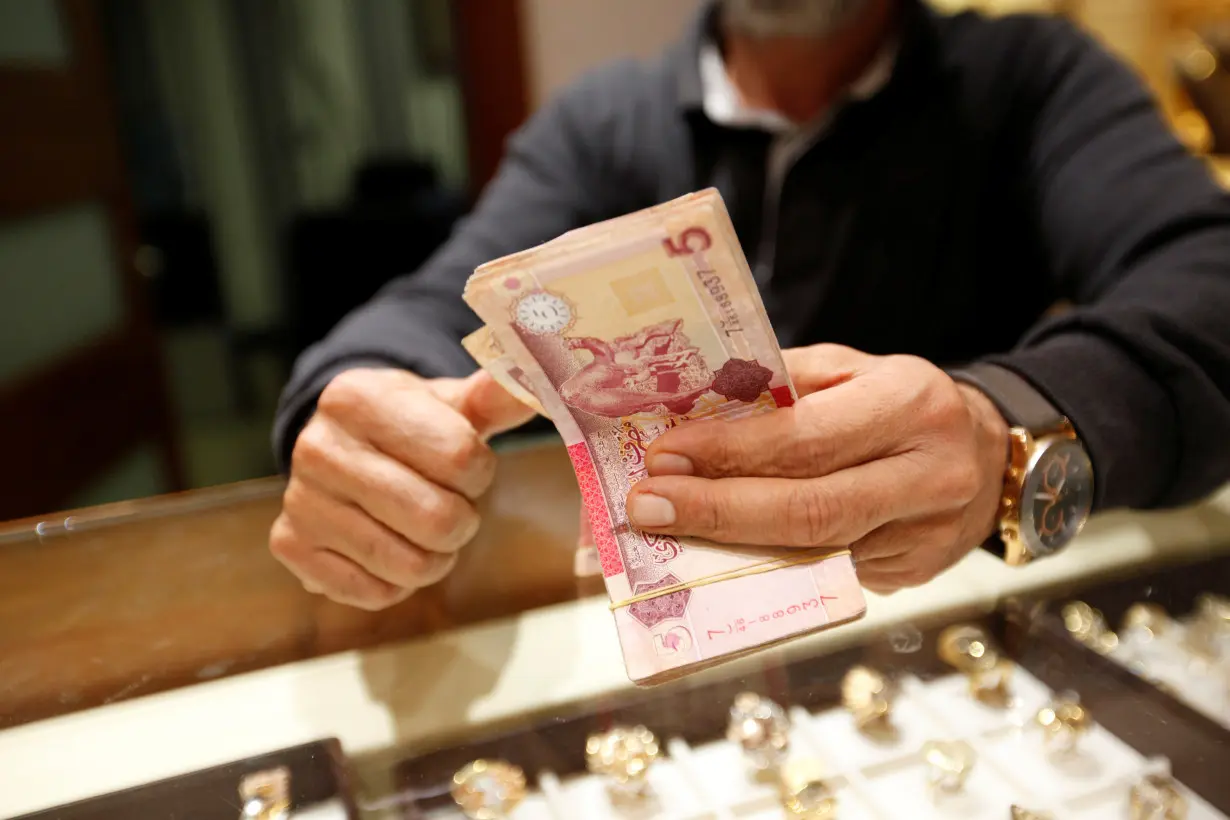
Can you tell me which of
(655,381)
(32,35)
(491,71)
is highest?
(32,35)

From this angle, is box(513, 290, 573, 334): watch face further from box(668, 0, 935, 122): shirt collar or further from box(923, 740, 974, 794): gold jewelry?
box(668, 0, 935, 122): shirt collar

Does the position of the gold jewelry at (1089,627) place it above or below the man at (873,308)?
below

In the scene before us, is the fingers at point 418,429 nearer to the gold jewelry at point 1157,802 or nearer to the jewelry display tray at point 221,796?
the jewelry display tray at point 221,796

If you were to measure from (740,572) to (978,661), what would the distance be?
23cm

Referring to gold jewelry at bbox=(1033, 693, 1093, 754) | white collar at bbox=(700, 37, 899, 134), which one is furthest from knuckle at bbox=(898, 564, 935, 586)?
white collar at bbox=(700, 37, 899, 134)

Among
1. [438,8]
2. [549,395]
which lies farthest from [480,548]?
[438,8]

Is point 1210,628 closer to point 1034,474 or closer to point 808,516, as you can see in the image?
point 1034,474

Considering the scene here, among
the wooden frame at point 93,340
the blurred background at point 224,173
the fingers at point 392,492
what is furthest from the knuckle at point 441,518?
the wooden frame at point 93,340

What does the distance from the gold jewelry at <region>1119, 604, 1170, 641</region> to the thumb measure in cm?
43

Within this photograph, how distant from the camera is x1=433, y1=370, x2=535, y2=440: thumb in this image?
19.4 inches

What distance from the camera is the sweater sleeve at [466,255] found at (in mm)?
662

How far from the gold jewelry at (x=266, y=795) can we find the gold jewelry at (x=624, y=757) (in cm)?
16

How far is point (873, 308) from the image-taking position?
41.0 inches

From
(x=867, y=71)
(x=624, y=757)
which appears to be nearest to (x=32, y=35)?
(x=867, y=71)
